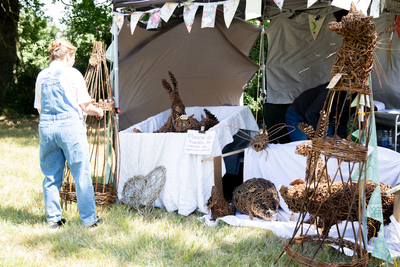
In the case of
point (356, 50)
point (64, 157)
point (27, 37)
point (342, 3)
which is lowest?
point (64, 157)

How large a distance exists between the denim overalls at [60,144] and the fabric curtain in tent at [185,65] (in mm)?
2402

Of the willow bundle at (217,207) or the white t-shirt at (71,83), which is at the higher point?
the white t-shirt at (71,83)

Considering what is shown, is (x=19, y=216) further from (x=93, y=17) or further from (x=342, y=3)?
(x=93, y=17)

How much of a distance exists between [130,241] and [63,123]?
1.01m

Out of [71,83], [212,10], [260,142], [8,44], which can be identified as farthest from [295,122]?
[8,44]

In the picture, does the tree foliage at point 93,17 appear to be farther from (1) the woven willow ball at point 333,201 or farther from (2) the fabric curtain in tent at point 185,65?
(1) the woven willow ball at point 333,201

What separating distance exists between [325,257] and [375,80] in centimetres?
295

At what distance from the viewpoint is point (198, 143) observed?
3.09 meters

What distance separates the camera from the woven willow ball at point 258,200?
291 centimetres

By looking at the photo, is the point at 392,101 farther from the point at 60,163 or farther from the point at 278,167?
the point at 60,163

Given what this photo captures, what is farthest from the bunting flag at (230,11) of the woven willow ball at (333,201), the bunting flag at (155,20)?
the woven willow ball at (333,201)

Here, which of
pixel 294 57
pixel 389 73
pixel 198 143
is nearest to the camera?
pixel 198 143

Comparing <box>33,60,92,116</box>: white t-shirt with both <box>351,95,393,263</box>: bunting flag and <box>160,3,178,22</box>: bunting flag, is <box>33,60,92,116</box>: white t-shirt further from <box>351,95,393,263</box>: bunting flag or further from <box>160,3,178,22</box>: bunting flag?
<box>351,95,393,263</box>: bunting flag

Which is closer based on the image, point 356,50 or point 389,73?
point 356,50
